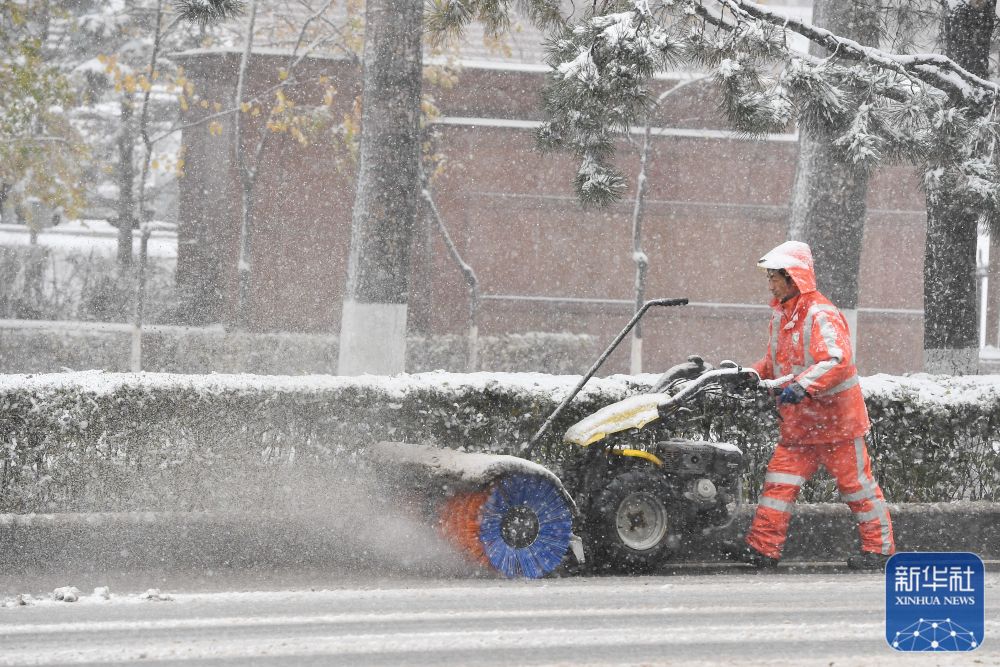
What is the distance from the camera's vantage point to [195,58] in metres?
26.2

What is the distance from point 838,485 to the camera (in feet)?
23.3

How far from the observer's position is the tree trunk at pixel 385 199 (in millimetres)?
10898

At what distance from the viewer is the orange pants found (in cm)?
701

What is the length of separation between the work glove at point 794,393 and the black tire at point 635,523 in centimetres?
81

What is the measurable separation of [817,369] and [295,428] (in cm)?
301

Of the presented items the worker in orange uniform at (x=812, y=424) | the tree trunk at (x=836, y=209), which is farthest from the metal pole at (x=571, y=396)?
the tree trunk at (x=836, y=209)

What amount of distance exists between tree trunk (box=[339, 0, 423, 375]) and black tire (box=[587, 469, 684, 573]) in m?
4.13

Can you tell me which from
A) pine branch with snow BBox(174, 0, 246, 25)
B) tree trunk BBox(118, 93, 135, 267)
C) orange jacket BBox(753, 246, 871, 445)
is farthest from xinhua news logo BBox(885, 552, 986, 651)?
tree trunk BBox(118, 93, 135, 267)

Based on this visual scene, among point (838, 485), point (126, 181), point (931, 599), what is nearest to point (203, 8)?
point (838, 485)

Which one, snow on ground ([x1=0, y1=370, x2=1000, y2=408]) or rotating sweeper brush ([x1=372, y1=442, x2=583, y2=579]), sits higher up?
snow on ground ([x1=0, y1=370, x2=1000, y2=408])

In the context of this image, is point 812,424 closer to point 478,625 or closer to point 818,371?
point 818,371

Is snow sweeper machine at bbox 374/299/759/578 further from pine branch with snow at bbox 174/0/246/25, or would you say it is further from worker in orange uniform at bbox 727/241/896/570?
pine branch with snow at bbox 174/0/246/25

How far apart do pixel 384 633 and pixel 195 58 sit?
22.7 meters

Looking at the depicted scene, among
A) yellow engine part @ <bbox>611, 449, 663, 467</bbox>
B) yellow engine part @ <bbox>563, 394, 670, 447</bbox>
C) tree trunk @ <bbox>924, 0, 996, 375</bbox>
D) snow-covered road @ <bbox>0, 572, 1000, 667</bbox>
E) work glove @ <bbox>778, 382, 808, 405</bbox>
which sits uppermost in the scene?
tree trunk @ <bbox>924, 0, 996, 375</bbox>
